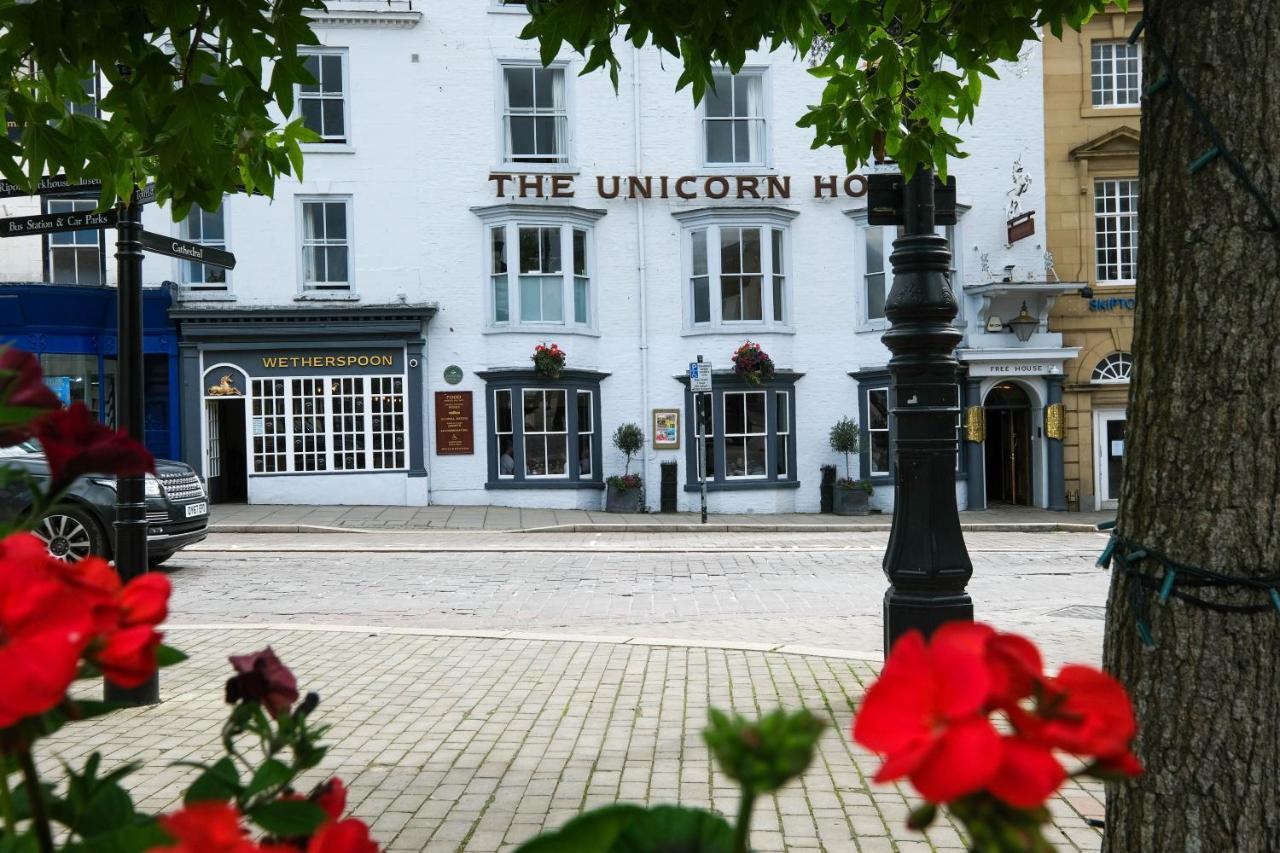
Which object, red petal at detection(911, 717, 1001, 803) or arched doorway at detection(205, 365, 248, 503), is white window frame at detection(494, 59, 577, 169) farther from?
red petal at detection(911, 717, 1001, 803)

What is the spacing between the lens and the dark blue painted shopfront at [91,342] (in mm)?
21406

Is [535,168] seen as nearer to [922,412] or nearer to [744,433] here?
[744,433]

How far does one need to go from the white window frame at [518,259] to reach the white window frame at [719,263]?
205cm

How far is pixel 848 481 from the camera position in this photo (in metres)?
22.9

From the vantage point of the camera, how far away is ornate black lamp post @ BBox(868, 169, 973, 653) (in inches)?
241

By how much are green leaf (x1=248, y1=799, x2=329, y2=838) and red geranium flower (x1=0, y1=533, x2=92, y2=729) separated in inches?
11.7

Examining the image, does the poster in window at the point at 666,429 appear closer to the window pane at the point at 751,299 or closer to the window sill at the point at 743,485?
the window sill at the point at 743,485

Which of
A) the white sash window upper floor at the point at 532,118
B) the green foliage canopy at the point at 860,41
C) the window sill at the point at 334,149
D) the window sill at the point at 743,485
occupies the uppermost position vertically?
the white sash window upper floor at the point at 532,118

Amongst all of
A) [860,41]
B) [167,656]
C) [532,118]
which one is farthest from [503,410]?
[167,656]

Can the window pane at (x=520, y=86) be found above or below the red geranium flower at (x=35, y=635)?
above

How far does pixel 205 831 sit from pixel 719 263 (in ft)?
75.6

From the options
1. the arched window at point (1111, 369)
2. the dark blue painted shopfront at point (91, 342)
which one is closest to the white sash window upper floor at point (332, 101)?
the dark blue painted shopfront at point (91, 342)

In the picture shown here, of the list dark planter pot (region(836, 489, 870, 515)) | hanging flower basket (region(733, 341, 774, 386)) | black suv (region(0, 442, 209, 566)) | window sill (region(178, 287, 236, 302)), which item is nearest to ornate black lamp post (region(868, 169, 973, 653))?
black suv (region(0, 442, 209, 566))

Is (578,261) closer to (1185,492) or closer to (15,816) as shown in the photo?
(1185,492)
